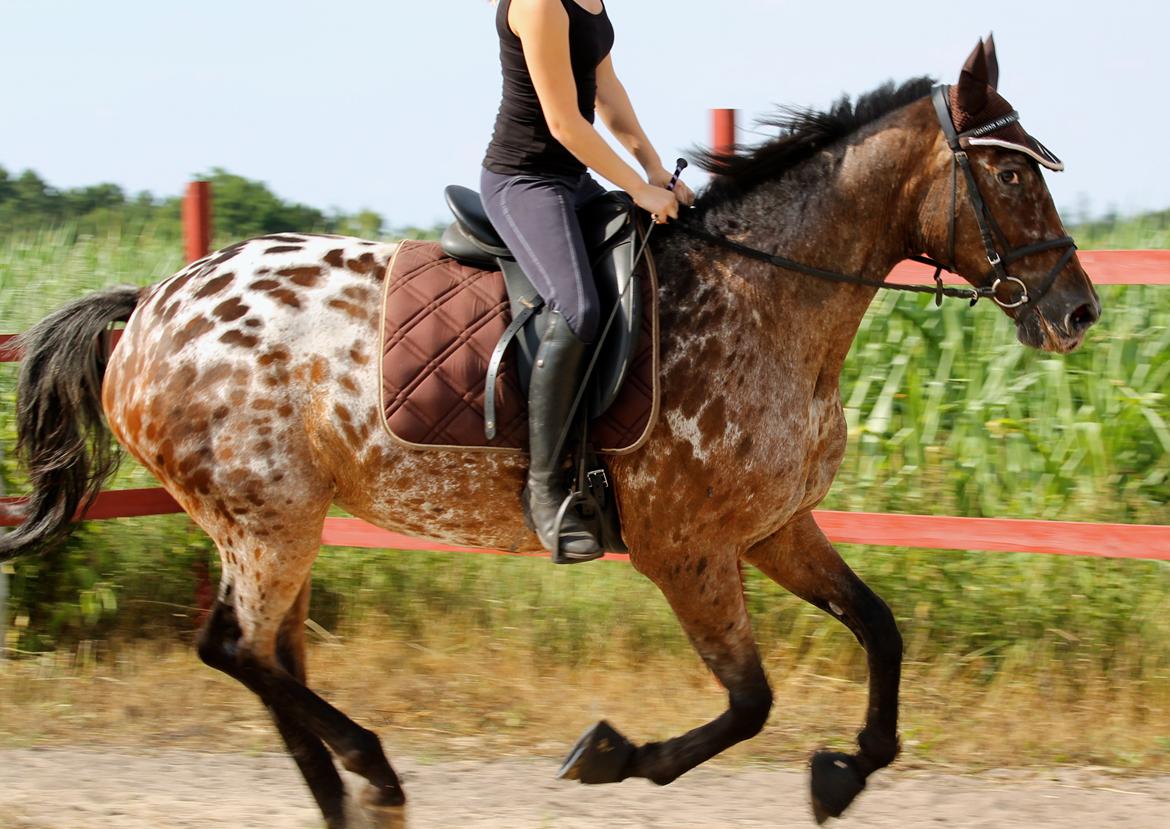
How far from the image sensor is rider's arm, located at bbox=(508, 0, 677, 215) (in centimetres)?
360

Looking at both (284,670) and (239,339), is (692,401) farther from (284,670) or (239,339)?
(284,670)

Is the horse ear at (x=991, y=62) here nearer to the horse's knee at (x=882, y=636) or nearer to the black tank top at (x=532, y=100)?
the black tank top at (x=532, y=100)

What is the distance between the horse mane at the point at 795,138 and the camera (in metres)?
3.84

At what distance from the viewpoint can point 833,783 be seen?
13.1 feet

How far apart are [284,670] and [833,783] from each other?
1740 millimetres

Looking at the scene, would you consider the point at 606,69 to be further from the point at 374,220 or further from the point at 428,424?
the point at 374,220

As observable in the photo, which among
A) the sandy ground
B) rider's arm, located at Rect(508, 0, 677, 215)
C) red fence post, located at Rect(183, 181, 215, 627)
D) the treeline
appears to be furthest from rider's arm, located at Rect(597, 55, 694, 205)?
the treeline

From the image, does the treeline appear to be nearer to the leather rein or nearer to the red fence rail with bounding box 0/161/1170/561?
the red fence rail with bounding box 0/161/1170/561

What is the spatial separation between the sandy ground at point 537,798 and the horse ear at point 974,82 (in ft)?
7.47

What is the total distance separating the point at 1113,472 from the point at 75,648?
4.76 meters

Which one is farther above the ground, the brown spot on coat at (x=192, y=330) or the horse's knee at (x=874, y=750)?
the brown spot on coat at (x=192, y=330)

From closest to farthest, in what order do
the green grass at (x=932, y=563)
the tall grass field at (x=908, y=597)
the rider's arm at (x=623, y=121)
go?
the rider's arm at (x=623, y=121) → the tall grass field at (x=908, y=597) → the green grass at (x=932, y=563)

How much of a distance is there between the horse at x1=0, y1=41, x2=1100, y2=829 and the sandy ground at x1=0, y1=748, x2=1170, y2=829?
1.35ft

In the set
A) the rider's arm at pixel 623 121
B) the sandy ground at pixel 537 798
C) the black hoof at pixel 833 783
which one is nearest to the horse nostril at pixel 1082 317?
the rider's arm at pixel 623 121
